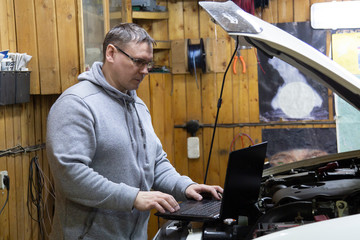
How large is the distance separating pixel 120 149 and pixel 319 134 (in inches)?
127

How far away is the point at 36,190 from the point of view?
3197mm

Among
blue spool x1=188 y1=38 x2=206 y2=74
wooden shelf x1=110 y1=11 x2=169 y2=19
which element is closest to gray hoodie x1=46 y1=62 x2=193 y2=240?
wooden shelf x1=110 y1=11 x2=169 y2=19

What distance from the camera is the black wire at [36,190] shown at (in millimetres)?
3135

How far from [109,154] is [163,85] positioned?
8.67 ft

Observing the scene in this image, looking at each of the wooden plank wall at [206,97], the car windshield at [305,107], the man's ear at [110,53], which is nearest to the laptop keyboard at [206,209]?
the man's ear at [110,53]

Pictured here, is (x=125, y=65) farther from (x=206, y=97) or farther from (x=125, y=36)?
(x=206, y=97)

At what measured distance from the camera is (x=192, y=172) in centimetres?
491

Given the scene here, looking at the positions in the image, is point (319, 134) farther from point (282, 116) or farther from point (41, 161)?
point (41, 161)

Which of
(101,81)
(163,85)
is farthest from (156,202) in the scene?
(163,85)

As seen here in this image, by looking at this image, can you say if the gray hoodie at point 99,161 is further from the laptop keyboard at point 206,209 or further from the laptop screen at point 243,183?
the laptop screen at point 243,183

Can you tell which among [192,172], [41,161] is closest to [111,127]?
[41,161]

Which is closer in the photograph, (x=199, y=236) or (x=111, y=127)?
(x=199, y=236)

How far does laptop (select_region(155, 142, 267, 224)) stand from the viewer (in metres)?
1.67

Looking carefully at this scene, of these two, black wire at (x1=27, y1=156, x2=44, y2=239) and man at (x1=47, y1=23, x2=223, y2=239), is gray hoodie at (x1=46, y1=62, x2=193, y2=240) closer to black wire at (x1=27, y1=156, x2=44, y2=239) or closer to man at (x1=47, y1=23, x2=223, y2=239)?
man at (x1=47, y1=23, x2=223, y2=239)
